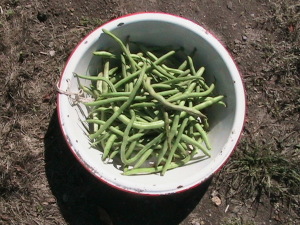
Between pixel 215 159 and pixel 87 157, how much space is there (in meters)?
0.41

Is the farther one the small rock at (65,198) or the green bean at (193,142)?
the small rock at (65,198)

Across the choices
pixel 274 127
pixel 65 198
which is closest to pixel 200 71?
pixel 274 127

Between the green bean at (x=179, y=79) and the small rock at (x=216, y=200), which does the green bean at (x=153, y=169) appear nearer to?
the green bean at (x=179, y=79)

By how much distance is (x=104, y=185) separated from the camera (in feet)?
5.89

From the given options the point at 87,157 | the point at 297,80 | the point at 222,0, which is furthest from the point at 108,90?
the point at 297,80

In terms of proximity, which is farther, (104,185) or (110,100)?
(104,185)

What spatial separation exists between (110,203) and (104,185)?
77 mm

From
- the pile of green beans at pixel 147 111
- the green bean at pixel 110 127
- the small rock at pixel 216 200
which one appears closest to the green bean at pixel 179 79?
the pile of green beans at pixel 147 111

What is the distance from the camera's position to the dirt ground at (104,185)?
5.90ft

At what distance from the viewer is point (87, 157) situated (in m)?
1.45

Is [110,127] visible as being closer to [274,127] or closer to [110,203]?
[110,203]

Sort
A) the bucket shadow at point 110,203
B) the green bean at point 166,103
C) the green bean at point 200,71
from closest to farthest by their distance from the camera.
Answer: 1. the green bean at point 166,103
2. the green bean at point 200,71
3. the bucket shadow at point 110,203

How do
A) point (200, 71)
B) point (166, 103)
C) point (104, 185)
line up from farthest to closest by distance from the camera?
1. point (104, 185)
2. point (200, 71)
3. point (166, 103)

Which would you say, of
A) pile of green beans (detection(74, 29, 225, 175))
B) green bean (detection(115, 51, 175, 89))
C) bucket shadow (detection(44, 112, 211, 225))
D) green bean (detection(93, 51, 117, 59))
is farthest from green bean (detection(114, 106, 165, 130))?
bucket shadow (detection(44, 112, 211, 225))
